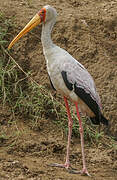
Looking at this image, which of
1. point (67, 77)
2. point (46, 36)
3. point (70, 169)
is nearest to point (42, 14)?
point (46, 36)

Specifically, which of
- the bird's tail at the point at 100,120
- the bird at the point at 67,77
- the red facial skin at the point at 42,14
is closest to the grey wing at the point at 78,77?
the bird at the point at 67,77

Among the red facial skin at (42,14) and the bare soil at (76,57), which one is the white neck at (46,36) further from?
the bare soil at (76,57)

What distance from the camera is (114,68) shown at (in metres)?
6.88

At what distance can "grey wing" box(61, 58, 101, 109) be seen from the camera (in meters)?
5.29

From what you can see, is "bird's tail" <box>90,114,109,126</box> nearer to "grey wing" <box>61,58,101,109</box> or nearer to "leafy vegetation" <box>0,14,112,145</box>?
"grey wing" <box>61,58,101,109</box>

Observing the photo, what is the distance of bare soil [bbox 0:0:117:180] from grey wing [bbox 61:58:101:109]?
0.98 metres

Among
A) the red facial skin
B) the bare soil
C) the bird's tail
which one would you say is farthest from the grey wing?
the bare soil

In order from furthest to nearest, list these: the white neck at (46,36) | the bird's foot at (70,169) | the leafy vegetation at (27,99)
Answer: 1. the leafy vegetation at (27,99)
2. the white neck at (46,36)
3. the bird's foot at (70,169)

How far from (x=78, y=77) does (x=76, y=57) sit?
155 centimetres

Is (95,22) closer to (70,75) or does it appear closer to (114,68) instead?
(114,68)

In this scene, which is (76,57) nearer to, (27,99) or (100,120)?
(27,99)

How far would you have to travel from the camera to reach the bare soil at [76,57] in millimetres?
5609

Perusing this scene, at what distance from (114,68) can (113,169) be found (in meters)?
1.75

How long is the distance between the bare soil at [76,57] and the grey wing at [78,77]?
0.98m
